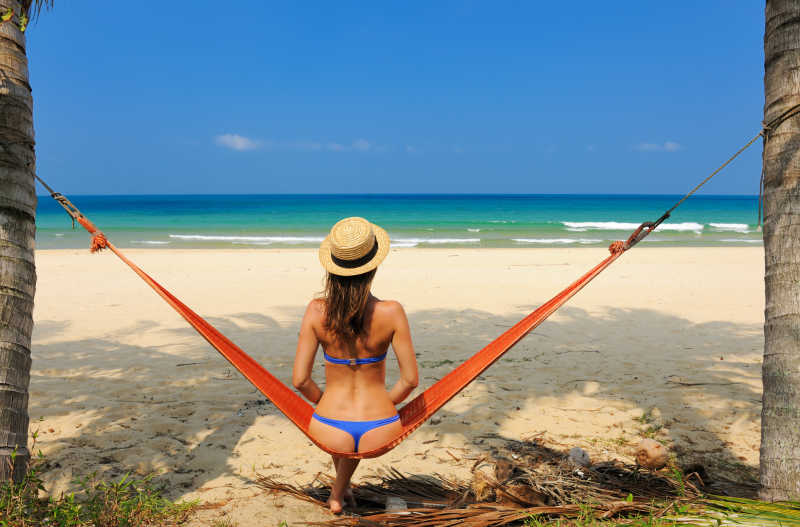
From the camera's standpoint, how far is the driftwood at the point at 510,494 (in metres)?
2.00

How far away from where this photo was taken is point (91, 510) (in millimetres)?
2064

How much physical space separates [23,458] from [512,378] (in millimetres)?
3048

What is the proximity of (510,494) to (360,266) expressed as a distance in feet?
3.40

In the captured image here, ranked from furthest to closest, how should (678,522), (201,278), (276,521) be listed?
(201,278), (276,521), (678,522)

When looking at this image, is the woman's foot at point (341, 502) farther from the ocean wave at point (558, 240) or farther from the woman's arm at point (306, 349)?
the ocean wave at point (558, 240)

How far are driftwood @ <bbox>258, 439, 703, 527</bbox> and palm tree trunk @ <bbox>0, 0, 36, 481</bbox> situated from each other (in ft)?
3.35

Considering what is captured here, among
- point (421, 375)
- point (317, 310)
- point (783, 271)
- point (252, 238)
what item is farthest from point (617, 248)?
point (252, 238)

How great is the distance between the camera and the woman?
79.3 inches

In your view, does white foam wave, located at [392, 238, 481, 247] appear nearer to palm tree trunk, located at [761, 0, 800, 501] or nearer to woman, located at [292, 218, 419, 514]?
woman, located at [292, 218, 419, 514]

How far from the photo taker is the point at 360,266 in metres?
2.01

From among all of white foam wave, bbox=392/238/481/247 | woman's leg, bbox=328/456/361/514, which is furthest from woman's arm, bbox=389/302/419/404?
white foam wave, bbox=392/238/481/247

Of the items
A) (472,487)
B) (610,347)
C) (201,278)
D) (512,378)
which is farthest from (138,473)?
(201,278)

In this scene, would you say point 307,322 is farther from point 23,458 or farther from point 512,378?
point 512,378

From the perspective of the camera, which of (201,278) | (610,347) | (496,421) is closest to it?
(496,421)
